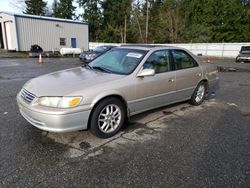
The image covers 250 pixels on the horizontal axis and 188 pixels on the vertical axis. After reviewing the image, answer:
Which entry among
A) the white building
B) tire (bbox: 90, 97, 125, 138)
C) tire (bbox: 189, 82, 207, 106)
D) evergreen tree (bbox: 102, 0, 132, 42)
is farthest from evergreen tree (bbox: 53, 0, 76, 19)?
tire (bbox: 90, 97, 125, 138)

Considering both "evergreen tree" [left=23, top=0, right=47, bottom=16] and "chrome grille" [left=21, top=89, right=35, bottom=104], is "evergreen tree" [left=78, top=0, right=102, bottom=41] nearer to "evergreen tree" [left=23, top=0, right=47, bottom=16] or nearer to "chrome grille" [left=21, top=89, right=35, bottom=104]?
"evergreen tree" [left=23, top=0, right=47, bottom=16]

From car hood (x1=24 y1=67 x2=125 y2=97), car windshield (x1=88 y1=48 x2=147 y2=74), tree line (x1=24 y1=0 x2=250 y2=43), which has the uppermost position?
tree line (x1=24 y1=0 x2=250 y2=43)

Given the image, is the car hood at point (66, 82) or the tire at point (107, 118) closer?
the car hood at point (66, 82)

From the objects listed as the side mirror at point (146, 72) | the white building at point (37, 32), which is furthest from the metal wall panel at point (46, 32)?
the side mirror at point (146, 72)

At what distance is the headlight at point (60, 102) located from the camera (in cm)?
329

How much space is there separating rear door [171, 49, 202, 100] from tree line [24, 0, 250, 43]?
118 ft

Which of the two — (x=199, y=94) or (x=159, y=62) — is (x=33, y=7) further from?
(x=159, y=62)

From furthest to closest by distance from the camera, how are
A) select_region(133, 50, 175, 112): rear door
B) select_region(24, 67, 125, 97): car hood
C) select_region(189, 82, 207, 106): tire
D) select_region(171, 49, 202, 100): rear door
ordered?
select_region(189, 82, 207, 106): tire
select_region(171, 49, 202, 100): rear door
select_region(133, 50, 175, 112): rear door
select_region(24, 67, 125, 97): car hood

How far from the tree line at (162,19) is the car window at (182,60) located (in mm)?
35867

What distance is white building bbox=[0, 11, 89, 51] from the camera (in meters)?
24.5

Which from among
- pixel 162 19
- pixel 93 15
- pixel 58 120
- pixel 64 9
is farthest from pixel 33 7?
pixel 58 120

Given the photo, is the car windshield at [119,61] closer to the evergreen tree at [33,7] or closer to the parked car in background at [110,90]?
the parked car in background at [110,90]

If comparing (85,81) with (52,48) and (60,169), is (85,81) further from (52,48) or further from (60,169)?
(52,48)

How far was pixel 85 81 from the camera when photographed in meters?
3.73
